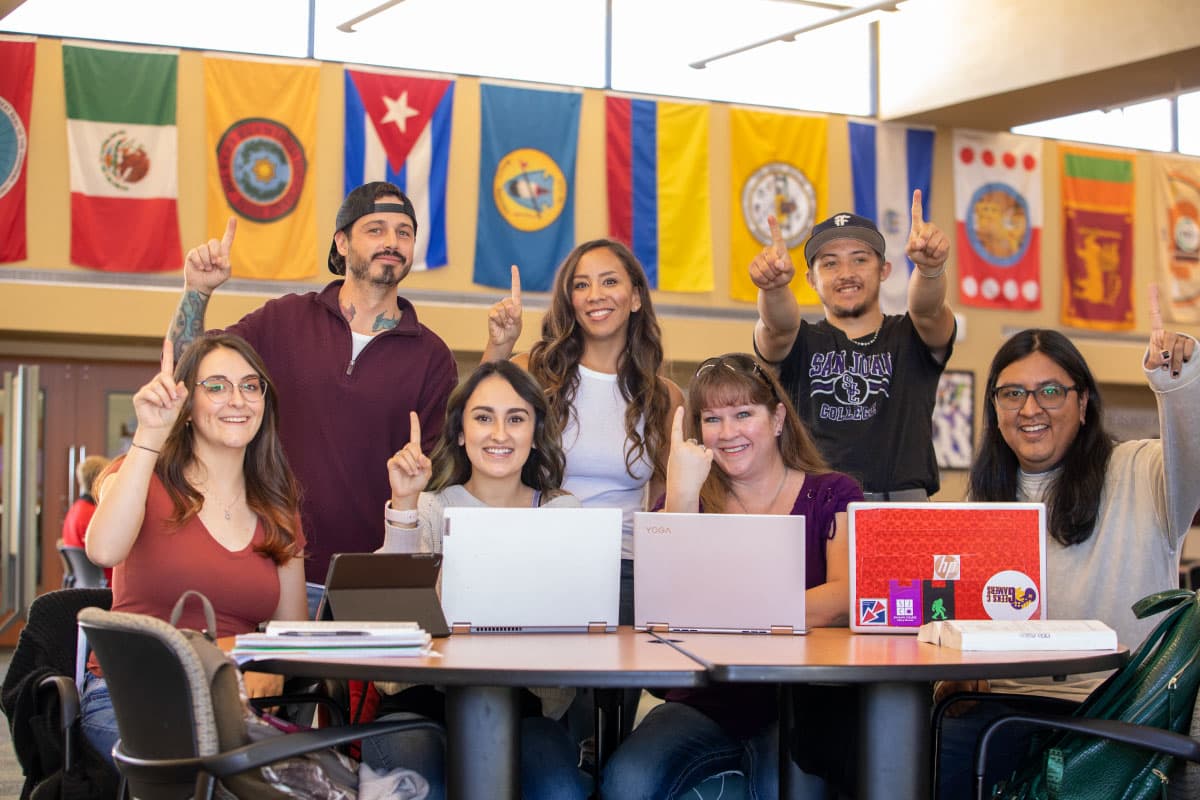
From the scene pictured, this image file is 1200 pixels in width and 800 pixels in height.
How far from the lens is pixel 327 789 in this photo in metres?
2.40

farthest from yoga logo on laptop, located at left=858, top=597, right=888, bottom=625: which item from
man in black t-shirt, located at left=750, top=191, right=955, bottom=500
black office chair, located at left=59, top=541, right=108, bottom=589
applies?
black office chair, located at left=59, top=541, right=108, bottom=589

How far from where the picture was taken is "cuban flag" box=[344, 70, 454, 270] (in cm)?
1055

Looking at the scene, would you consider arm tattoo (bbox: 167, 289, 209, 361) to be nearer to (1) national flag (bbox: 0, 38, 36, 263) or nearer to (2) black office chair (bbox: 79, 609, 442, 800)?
(2) black office chair (bbox: 79, 609, 442, 800)

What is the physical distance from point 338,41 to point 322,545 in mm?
7877

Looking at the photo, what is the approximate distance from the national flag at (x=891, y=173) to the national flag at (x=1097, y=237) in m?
1.58

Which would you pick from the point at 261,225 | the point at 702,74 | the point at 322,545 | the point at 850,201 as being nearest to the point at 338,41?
the point at 261,225

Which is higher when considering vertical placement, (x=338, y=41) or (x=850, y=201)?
(x=338, y=41)

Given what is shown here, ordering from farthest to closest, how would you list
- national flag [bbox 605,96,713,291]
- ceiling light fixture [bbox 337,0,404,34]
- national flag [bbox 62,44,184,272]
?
national flag [bbox 605,96,713,291] → national flag [bbox 62,44,184,272] → ceiling light fixture [bbox 337,0,404,34]

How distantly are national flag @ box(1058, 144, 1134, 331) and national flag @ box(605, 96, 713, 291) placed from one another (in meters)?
3.87

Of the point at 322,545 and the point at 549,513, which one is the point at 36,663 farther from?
the point at 549,513

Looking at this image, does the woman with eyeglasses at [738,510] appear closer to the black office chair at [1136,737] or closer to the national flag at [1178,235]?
the black office chair at [1136,737]

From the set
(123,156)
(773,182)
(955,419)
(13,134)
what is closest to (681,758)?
(123,156)

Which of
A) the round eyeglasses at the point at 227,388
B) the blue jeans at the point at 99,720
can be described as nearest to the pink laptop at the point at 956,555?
the round eyeglasses at the point at 227,388

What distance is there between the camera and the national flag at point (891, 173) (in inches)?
475
